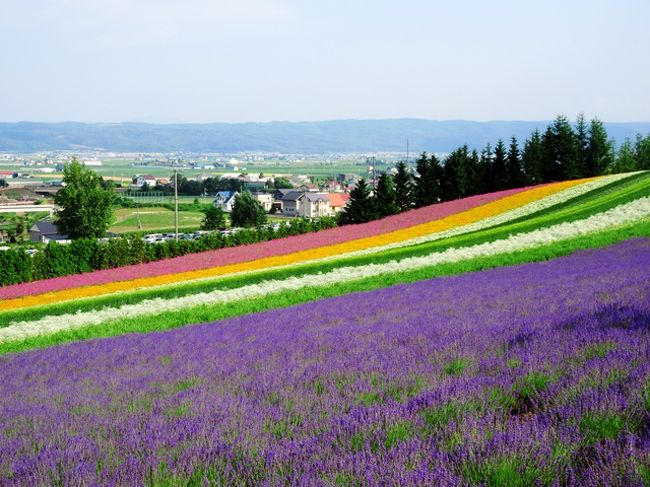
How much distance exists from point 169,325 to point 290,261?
20507 millimetres

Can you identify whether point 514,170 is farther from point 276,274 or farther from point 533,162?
point 276,274

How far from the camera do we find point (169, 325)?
18.1 metres

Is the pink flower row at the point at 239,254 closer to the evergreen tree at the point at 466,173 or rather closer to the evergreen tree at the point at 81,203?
the evergreen tree at the point at 466,173

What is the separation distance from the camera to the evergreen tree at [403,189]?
246ft

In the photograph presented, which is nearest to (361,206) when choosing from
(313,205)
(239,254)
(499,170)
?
(499,170)

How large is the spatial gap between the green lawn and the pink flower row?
2944 inches

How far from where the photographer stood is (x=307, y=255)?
4078 cm

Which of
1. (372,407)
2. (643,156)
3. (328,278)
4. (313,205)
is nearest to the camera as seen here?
(372,407)

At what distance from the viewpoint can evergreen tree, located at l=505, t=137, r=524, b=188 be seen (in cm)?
7765

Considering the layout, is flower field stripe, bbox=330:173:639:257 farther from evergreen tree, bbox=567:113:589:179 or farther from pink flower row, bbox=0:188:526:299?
evergreen tree, bbox=567:113:589:179

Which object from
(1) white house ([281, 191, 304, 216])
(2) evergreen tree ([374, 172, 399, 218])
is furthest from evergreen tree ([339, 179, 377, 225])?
(1) white house ([281, 191, 304, 216])

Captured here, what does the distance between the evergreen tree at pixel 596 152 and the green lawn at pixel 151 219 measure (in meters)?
76.4

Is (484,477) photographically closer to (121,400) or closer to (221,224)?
(121,400)

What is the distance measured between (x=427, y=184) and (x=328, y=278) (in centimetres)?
5506
